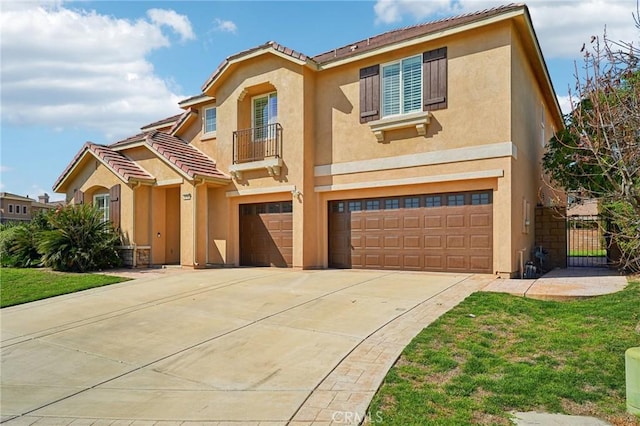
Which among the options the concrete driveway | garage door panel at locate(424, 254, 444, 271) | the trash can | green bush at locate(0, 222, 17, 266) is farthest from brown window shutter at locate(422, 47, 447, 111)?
green bush at locate(0, 222, 17, 266)

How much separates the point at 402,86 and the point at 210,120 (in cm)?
856

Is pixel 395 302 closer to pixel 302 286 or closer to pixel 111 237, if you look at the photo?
pixel 302 286

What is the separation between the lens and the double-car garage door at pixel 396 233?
12.5 meters

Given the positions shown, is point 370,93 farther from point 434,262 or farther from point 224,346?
point 224,346

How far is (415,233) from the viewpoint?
1347cm

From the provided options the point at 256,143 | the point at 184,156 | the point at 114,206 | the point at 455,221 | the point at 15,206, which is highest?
the point at 256,143

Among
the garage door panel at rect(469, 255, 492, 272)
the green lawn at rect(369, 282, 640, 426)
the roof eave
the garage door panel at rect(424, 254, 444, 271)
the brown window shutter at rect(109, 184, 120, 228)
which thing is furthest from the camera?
the brown window shutter at rect(109, 184, 120, 228)

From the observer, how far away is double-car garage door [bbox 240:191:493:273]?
41.2ft

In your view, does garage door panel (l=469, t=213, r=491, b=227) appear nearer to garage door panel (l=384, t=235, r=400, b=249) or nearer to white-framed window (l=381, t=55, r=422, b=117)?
garage door panel (l=384, t=235, r=400, b=249)

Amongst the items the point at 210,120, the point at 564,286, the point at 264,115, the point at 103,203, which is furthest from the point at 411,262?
the point at 103,203

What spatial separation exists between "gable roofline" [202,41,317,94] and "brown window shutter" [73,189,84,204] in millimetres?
6710

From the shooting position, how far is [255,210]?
664 inches

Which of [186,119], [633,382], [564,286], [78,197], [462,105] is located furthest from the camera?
[186,119]

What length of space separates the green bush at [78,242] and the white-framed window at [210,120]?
17.6 ft
